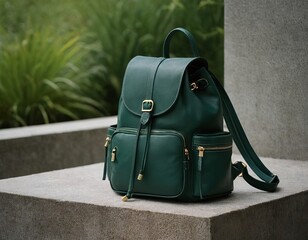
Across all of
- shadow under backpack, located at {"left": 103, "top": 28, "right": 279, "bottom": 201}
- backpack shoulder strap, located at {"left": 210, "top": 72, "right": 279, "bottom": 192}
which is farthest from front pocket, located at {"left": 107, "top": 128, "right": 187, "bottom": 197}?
backpack shoulder strap, located at {"left": 210, "top": 72, "right": 279, "bottom": 192}

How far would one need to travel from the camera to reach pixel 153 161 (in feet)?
10.4

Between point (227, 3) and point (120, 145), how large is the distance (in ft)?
4.80

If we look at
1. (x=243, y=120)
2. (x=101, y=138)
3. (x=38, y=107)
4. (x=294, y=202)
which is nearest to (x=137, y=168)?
(x=294, y=202)

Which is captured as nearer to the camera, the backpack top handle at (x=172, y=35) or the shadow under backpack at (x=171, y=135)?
the shadow under backpack at (x=171, y=135)

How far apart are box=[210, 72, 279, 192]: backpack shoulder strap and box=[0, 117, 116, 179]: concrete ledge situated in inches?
72.9

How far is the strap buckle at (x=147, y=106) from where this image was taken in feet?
10.5

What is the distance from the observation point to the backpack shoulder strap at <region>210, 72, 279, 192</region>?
3.41 meters

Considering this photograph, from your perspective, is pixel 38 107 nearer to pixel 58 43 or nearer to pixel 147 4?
pixel 58 43

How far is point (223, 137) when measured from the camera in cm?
319

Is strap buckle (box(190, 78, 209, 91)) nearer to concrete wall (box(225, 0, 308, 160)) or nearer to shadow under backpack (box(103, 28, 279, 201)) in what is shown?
shadow under backpack (box(103, 28, 279, 201))

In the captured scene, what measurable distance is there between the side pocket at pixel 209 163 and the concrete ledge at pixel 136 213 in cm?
6

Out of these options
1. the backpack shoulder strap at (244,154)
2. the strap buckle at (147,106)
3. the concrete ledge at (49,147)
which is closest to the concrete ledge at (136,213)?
the backpack shoulder strap at (244,154)

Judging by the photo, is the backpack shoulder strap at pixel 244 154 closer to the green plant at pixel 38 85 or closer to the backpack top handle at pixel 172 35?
the backpack top handle at pixel 172 35

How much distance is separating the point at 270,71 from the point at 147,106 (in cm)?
123
